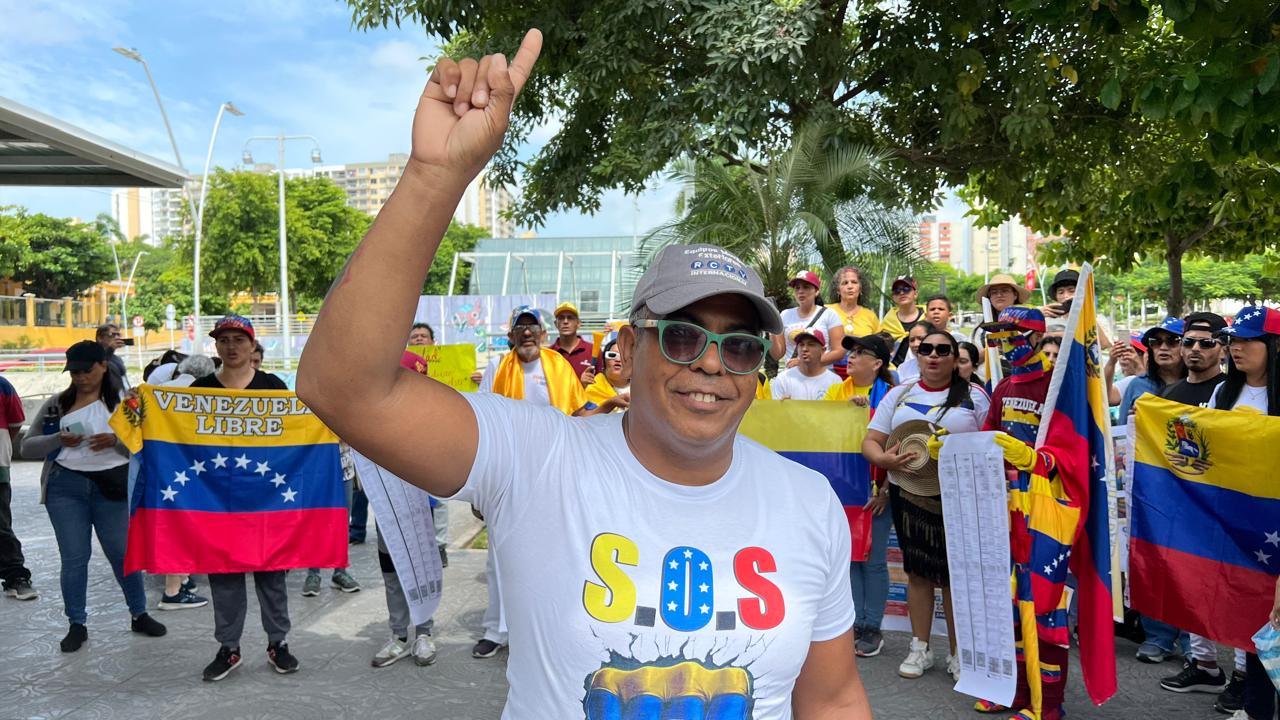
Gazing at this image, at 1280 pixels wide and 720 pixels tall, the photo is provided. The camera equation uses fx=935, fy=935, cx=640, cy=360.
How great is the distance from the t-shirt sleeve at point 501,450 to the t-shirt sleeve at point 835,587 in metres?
0.55

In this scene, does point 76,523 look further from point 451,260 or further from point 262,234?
point 451,260

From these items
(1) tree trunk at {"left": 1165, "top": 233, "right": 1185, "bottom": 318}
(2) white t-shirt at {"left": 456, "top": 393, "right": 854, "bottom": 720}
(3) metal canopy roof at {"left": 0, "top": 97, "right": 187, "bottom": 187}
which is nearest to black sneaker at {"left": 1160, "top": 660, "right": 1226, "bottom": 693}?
(2) white t-shirt at {"left": 456, "top": 393, "right": 854, "bottom": 720}

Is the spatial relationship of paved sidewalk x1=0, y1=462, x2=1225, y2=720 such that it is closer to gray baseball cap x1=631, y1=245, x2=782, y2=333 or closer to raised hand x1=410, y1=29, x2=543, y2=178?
gray baseball cap x1=631, y1=245, x2=782, y2=333

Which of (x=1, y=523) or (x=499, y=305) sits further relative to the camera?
(x=499, y=305)

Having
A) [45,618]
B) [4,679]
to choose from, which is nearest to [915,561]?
[4,679]

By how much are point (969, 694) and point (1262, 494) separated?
1754 mm

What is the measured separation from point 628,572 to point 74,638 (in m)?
5.73

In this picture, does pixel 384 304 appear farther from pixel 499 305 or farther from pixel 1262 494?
pixel 499 305

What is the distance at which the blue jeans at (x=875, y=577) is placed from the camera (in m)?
5.79

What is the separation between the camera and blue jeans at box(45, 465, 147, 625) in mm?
5836

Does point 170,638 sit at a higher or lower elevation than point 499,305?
lower

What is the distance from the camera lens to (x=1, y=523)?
23.3 feet

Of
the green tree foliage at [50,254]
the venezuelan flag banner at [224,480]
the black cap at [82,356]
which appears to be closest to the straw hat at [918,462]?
the venezuelan flag banner at [224,480]

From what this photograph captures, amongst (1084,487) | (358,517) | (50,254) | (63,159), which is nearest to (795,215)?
(358,517)
